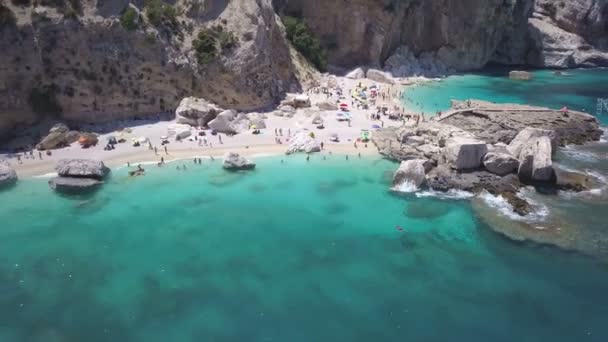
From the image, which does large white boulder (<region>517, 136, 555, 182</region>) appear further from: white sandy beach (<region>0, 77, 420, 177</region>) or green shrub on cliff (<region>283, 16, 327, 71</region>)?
green shrub on cliff (<region>283, 16, 327, 71</region>)

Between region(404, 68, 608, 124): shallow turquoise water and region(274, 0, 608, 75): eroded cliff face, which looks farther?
region(274, 0, 608, 75): eroded cliff face

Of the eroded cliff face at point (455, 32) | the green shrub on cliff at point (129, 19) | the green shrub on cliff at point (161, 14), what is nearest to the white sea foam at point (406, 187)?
the green shrub on cliff at point (161, 14)

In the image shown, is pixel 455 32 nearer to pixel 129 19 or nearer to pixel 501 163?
pixel 501 163

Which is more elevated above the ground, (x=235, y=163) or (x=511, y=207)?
(x=235, y=163)

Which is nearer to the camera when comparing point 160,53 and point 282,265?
point 282,265

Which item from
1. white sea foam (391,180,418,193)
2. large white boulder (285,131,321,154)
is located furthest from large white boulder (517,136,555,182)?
large white boulder (285,131,321,154)

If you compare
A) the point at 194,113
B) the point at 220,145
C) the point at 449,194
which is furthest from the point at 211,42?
the point at 449,194
